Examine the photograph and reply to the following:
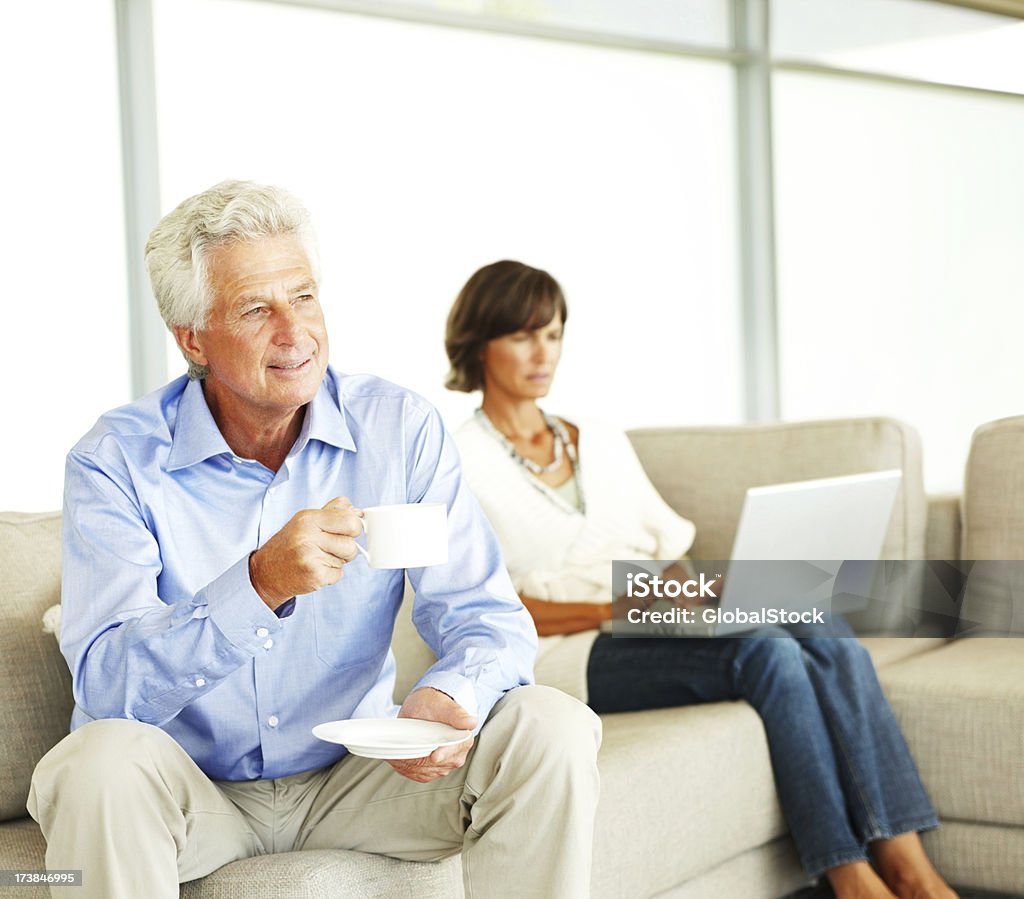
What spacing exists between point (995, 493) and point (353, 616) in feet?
5.38

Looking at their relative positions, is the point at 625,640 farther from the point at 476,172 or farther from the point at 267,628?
the point at 476,172

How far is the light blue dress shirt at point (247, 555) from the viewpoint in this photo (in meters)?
1.51

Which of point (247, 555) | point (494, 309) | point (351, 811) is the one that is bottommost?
point (351, 811)

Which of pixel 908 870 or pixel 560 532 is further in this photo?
pixel 560 532

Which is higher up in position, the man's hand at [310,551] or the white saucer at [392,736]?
the man's hand at [310,551]

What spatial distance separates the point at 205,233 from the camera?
1648 millimetres

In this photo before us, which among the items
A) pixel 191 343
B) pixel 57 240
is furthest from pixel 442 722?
pixel 57 240

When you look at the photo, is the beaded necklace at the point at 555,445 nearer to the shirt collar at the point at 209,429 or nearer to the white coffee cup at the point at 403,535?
the shirt collar at the point at 209,429

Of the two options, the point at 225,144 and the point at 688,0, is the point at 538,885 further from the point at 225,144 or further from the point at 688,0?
the point at 688,0

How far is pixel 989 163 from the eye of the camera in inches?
175

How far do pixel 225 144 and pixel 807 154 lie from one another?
Result: 7.72 ft

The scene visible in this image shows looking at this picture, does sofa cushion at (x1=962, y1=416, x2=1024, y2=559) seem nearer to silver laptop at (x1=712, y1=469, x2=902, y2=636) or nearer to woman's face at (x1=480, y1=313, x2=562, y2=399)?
silver laptop at (x1=712, y1=469, x2=902, y2=636)

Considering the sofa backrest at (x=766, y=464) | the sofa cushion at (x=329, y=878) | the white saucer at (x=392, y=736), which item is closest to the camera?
the white saucer at (x=392, y=736)
